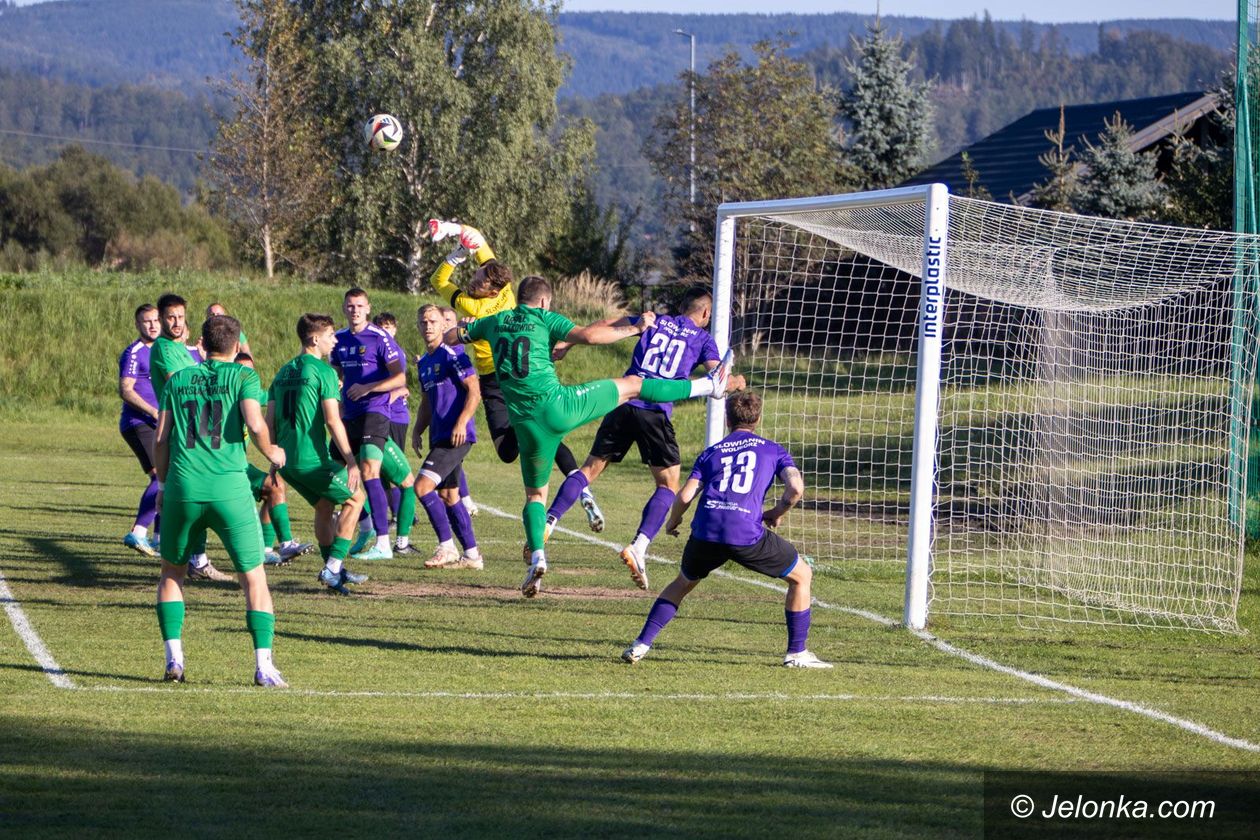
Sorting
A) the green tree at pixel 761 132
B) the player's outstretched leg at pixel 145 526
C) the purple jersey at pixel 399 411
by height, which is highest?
the green tree at pixel 761 132

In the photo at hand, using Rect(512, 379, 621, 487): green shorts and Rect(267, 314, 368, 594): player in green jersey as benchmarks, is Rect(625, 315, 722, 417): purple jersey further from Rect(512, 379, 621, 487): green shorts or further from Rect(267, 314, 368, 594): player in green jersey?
Rect(267, 314, 368, 594): player in green jersey

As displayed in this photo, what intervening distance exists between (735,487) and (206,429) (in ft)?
9.09

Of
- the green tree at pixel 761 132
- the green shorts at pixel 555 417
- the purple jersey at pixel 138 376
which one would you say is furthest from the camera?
the green tree at pixel 761 132

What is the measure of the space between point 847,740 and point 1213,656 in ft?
12.4

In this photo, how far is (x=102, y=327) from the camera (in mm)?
30562

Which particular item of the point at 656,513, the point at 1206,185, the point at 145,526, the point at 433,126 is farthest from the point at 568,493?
the point at 433,126

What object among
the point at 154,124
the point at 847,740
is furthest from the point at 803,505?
the point at 154,124

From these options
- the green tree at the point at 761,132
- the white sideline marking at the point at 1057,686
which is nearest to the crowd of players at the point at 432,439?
the white sideline marking at the point at 1057,686

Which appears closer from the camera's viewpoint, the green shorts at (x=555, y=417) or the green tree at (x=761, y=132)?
the green shorts at (x=555, y=417)

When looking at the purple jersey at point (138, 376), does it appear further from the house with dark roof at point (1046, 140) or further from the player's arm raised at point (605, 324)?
the house with dark roof at point (1046, 140)

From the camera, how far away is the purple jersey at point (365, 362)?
1146cm

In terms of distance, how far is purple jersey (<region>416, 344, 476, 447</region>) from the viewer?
11.4m

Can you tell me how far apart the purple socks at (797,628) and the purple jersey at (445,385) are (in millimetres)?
4087

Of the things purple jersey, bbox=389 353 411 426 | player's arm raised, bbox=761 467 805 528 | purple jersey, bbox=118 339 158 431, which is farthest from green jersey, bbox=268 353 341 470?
player's arm raised, bbox=761 467 805 528
